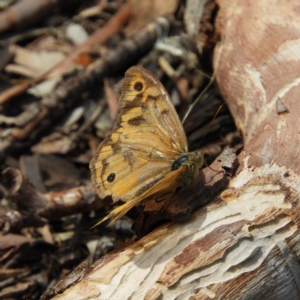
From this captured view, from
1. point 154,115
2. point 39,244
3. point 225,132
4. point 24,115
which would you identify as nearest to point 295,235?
point 154,115

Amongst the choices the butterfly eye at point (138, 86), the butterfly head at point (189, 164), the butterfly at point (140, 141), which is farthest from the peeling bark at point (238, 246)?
the butterfly eye at point (138, 86)

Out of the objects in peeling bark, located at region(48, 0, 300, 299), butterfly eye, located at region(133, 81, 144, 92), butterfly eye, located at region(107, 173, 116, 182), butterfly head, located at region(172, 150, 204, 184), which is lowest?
peeling bark, located at region(48, 0, 300, 299)

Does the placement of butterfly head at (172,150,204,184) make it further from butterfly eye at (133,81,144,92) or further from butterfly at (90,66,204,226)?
butterfly eye at (133,81,144,92)

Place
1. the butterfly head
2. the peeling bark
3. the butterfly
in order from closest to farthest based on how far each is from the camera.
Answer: the peeling bark → the butterfly head → the butterfly

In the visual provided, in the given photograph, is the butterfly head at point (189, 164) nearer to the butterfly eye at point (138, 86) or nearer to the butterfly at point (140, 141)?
the butterfly at point (140, 141)

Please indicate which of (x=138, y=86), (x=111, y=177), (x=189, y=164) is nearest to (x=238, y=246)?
(x=189, y=164)

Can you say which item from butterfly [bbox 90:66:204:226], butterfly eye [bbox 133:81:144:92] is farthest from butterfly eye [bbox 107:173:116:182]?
butterfly eye [bbox 133:81:144:92]

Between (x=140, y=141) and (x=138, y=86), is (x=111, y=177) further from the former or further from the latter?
(x=138, y=86)

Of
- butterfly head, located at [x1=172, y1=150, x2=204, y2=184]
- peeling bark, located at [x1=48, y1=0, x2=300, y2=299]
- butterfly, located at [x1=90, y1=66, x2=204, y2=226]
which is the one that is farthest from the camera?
butterfly, located at [x1=90, y1=66, x2=204, y2=226]
